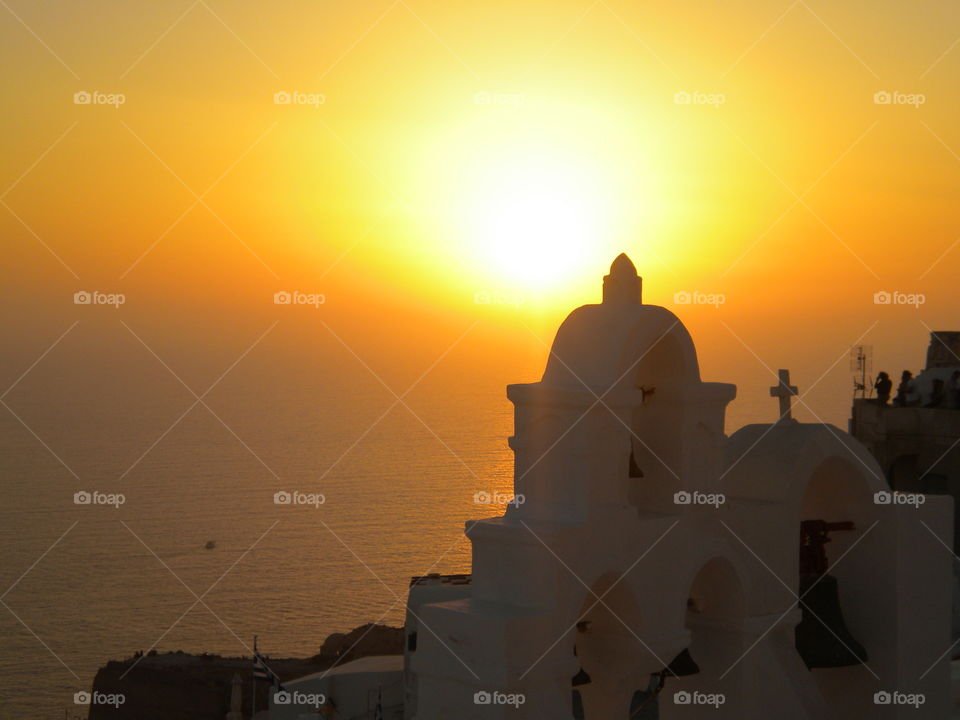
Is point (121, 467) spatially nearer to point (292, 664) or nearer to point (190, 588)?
point (190, 588)

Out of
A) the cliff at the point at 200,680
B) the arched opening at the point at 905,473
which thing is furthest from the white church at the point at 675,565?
the cliff at the point at 200,680

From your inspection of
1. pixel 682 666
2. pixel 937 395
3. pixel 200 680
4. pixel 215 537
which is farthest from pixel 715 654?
pixel 215 537

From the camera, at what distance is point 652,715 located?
790 inches

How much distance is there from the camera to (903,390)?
106 feet

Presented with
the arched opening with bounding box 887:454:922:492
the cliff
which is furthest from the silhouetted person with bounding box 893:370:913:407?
the cliff

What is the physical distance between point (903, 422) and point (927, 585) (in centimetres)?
1985

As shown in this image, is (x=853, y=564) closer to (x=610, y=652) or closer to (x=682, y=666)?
(x=682, y=666)

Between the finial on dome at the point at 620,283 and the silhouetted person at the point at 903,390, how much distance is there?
24558mm

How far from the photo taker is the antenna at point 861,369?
36.6 meters

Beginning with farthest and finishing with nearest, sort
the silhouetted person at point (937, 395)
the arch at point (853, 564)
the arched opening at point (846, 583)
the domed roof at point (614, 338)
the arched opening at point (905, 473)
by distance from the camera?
the arched opening at point (905, 473) → the silhouetted person at point (937, 395) → the arch at point (853, 564) → the arched opening at point (846, 583) → the domed roof at point (614, 338)

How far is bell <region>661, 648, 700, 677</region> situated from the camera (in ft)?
32.2

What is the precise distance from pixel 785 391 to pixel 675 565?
2709mm

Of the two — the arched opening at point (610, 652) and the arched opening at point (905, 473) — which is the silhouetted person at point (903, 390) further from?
the arched opening at point (610, 652)

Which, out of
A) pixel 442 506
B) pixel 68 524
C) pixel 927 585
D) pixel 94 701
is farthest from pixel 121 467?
pixel 927 585
